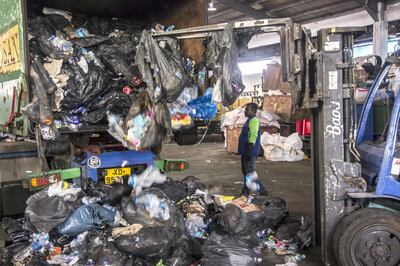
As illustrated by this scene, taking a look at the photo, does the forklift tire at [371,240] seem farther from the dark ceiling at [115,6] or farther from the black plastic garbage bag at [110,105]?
the dark ceiling at [115,6]

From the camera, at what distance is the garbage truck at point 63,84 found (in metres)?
4.11

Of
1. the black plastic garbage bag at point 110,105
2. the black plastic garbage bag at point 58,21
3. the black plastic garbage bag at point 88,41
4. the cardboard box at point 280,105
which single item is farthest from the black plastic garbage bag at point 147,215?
the cardboard box at point 280,105

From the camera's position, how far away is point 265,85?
14469mm

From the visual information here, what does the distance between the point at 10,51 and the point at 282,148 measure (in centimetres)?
845

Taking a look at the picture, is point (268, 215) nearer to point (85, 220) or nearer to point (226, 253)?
point (226, 253)

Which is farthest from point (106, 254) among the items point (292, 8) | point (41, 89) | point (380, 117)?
point (292, 8)

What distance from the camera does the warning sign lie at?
4.24 m

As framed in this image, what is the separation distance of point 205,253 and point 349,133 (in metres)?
1.77

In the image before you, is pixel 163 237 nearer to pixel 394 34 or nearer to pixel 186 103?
pixel 186 103

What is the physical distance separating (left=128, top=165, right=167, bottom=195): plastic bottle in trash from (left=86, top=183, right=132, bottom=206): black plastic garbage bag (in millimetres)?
129

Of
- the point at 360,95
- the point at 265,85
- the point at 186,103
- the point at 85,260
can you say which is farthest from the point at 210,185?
the point at 265,85

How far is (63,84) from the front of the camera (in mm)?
4258

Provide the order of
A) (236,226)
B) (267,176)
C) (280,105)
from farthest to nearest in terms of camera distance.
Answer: (280,105)
(267,176)
(236,226)

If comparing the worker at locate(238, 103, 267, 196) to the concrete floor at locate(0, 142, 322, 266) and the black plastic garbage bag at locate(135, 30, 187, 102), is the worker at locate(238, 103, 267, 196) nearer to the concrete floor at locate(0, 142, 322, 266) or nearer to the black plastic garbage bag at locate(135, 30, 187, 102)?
the concrete floor at locate(0, 142, 322, 266)
